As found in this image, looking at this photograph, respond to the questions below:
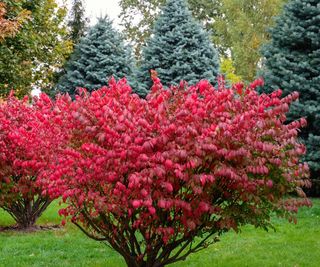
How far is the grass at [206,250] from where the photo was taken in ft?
24.3

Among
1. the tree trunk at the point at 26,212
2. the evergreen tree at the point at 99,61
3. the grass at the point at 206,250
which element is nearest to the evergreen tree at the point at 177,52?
the evergreen tree at the point at 99,61

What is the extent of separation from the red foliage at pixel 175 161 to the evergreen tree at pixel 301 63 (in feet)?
29.5

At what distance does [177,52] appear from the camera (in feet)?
66.3

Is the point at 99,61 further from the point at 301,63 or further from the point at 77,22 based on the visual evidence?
the point at 301,63

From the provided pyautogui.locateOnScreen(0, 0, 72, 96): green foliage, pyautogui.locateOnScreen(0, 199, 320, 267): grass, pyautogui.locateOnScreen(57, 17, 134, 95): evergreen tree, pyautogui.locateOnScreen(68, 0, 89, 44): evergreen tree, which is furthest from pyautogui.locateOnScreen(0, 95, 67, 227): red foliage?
pyautogui.locateOnScreen(68, 0, 89, 44): evergreen tree

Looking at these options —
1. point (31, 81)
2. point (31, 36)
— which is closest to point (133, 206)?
point (31, 36)

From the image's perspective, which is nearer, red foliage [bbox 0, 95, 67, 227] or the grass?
the grass

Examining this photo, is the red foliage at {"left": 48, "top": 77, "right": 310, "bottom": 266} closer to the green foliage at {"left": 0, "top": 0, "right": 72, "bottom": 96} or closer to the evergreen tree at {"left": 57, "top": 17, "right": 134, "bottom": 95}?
the green foliage at {"left": 0, "top": 0, "right": 72, "bottom": 96}

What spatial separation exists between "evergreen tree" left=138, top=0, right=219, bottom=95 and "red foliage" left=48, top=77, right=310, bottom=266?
14380 millimetres

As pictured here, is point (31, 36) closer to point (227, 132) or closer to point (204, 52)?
point (204, 52)

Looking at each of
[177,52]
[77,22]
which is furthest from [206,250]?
[77,22]

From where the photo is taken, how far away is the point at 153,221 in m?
5.51

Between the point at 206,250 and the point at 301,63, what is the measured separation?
8000mm

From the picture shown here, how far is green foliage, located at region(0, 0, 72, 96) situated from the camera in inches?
834
